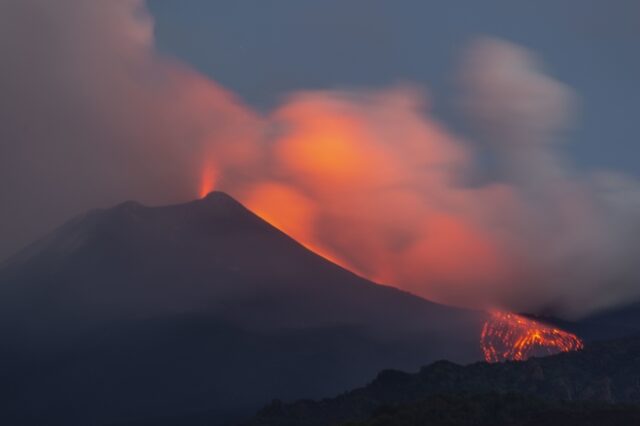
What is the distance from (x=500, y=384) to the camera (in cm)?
13762

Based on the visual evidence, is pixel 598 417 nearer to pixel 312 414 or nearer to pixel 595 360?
pixel 312 414

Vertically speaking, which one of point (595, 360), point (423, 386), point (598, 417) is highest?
point (595, 360)

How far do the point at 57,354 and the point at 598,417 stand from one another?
130 metres

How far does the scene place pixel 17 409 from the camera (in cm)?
17200

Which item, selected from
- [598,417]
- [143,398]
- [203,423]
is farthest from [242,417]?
[598,417]

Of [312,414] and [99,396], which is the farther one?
[99,396]

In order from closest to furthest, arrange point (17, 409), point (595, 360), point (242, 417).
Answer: point (595, 360) < point (242, 417) < point (17, 409)

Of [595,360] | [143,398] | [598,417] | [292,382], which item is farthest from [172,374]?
[598,417]

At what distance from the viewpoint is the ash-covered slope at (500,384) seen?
126 metres

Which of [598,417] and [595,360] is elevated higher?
[595,360]

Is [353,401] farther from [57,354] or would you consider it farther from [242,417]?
[57,354]

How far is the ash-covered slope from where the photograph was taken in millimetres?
126062

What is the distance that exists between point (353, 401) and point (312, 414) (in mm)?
6377

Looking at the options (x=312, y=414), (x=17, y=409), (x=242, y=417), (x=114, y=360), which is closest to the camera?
(x=312, y=414)
